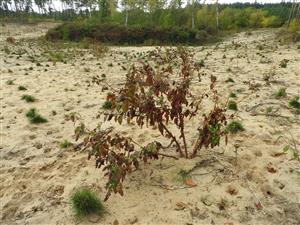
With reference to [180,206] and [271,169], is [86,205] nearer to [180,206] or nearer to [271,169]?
[180,206]

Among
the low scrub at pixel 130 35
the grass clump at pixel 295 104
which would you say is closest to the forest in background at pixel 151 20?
the low scrub at pixel 130 35

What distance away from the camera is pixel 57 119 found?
5.33m

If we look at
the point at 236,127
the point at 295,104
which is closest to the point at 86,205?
the point at 236,127

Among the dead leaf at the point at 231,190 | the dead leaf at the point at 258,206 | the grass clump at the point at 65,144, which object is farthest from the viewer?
the grass clump at the point at 65,144

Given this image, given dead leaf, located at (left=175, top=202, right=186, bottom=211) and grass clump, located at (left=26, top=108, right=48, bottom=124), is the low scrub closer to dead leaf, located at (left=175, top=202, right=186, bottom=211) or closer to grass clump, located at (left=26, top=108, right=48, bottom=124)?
grass clump, located at (left=26, top=108, right=48, bottom=124)

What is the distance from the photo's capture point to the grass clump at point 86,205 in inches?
117

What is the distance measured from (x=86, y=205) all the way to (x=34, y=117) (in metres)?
2.70

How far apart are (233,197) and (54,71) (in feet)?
24.7

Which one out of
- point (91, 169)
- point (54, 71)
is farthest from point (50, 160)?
point (54, 71)

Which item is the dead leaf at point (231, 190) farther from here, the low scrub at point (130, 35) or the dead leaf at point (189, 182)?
the low scrub at point (130, 35)

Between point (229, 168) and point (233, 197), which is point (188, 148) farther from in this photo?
point (233, 197)

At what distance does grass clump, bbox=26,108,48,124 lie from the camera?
5176 mm

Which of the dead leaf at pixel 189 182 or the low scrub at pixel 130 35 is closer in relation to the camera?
the dead leaf at pixel 189 182

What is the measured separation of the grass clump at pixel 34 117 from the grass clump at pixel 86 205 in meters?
2.51
